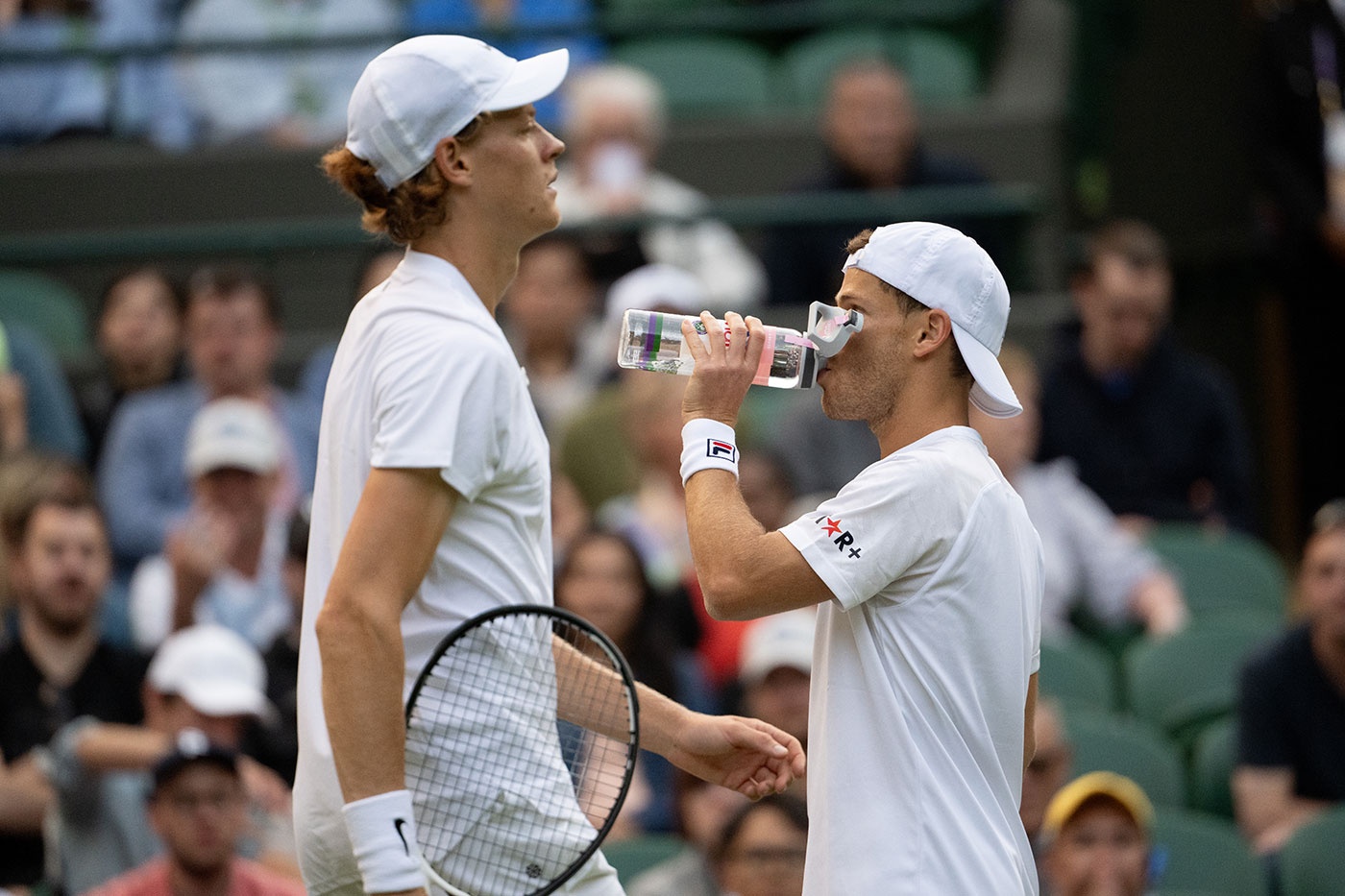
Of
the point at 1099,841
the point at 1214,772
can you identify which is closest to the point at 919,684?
the point at 1099,841

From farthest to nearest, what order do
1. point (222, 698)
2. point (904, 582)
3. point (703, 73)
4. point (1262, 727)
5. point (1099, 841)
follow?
1. point (703, 73)
2. point (1262, 727)
3. point (222, 698)
4. point (1099, 841)
5. point (904, 582)

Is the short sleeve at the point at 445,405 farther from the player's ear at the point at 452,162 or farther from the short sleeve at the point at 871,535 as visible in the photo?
the short sleeve at the point at 871,535

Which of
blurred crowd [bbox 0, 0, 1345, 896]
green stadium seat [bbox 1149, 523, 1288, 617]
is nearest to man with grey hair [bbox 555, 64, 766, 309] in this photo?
blurred crowd [bbox 0, 0, 1345, 896]

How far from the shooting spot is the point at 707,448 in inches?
120

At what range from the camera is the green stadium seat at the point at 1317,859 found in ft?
17.7

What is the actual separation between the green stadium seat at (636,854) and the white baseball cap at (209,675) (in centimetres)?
115

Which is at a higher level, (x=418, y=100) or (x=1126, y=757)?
(x=418, y=100)

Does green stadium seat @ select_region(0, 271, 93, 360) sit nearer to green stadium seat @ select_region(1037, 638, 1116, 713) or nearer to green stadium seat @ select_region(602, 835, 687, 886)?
green stadium seat @ select_region(602, 835, 687, 886)

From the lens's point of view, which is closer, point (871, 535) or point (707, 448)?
point (871, 535)

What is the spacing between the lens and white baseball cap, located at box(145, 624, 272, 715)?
5629 mm

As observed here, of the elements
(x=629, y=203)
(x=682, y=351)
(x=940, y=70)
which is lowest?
(x=682, y=351)

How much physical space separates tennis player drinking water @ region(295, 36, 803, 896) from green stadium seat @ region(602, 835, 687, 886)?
2171mm

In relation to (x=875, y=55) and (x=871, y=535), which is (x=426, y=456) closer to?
(x=871, y=535)

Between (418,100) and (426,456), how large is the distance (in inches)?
22.1
